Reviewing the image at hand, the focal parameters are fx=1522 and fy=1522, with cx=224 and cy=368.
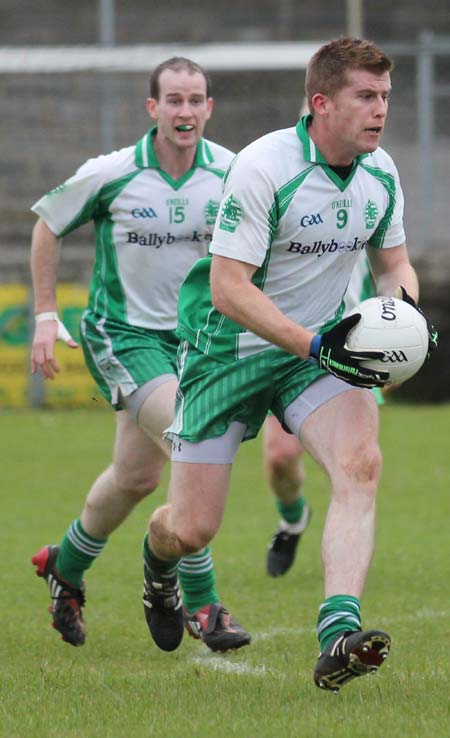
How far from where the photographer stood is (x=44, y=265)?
21.7 feet

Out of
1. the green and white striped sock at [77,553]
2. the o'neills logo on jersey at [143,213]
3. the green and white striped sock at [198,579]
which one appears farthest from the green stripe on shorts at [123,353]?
the green and white striped sock at [198,579]

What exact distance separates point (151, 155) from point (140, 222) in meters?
0.31


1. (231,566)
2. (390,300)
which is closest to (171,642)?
(390,300)

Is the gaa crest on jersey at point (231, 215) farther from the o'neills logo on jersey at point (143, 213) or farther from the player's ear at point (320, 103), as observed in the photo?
the o'neills logo on jersey at point (143, 213)

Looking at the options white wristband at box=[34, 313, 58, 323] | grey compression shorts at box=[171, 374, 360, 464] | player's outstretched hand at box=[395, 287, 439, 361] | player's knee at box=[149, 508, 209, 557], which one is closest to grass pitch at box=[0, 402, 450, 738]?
player's knee at box=[149, 508, 209, 557]

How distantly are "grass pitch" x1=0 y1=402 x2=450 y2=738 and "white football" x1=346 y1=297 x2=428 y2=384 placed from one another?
108 cm

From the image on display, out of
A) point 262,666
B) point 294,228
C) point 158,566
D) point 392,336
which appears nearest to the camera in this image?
point 392,336

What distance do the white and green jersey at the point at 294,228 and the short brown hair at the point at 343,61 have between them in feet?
0.80

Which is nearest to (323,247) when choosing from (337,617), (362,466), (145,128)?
(362,466)

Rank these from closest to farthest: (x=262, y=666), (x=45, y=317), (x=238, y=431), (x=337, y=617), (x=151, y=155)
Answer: (x=337, y=617), (x=238, y=431), (x=262, y=666), (x=45, y=317), (x=151, y=155)

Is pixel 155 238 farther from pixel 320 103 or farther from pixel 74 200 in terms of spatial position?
pixel 320 103

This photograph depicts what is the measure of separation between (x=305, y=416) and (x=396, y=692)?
3.23 ft

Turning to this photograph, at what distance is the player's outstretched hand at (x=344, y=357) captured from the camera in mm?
4887

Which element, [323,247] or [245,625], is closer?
[323,247]
